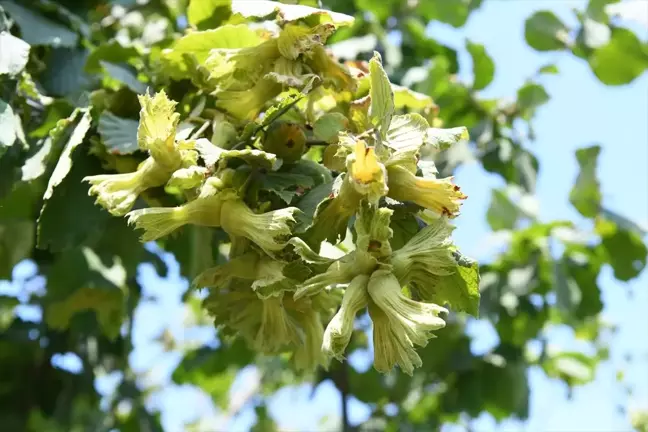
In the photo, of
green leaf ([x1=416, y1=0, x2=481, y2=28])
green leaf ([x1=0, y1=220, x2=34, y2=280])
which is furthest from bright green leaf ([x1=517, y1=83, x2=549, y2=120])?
green leaf ([x1=0, y1=220, x2=34, y2=280])

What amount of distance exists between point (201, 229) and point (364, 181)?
16.0 inches

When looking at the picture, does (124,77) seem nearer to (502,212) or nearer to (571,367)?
(502,212)

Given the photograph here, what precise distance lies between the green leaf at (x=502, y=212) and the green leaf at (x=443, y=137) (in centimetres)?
111

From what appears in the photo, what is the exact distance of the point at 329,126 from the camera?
2.82 ft

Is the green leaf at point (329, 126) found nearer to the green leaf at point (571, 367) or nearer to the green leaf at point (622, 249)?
the green leaf at point (622, 249)

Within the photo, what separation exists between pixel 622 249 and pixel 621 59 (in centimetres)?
44

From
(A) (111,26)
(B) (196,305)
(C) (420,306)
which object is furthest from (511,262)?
(B) (196,305)

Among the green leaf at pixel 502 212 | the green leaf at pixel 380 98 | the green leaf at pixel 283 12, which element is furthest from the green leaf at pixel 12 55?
the green leaf at pixel 502 212

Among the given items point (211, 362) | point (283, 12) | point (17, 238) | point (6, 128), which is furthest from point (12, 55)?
point (211, 362)

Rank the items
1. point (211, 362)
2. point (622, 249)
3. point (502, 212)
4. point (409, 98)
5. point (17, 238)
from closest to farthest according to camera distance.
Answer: point (409, 98)
point (17, 238)
point (622, 249)
point (502, 212)
point (211, 362)

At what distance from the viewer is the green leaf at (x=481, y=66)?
165 cm

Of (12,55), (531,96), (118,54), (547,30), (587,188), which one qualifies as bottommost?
(587,188)

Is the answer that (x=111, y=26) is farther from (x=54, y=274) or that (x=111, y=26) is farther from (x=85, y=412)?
(x=85, y=412)

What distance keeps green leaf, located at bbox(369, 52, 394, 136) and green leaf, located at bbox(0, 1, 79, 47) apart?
0.67 metres
